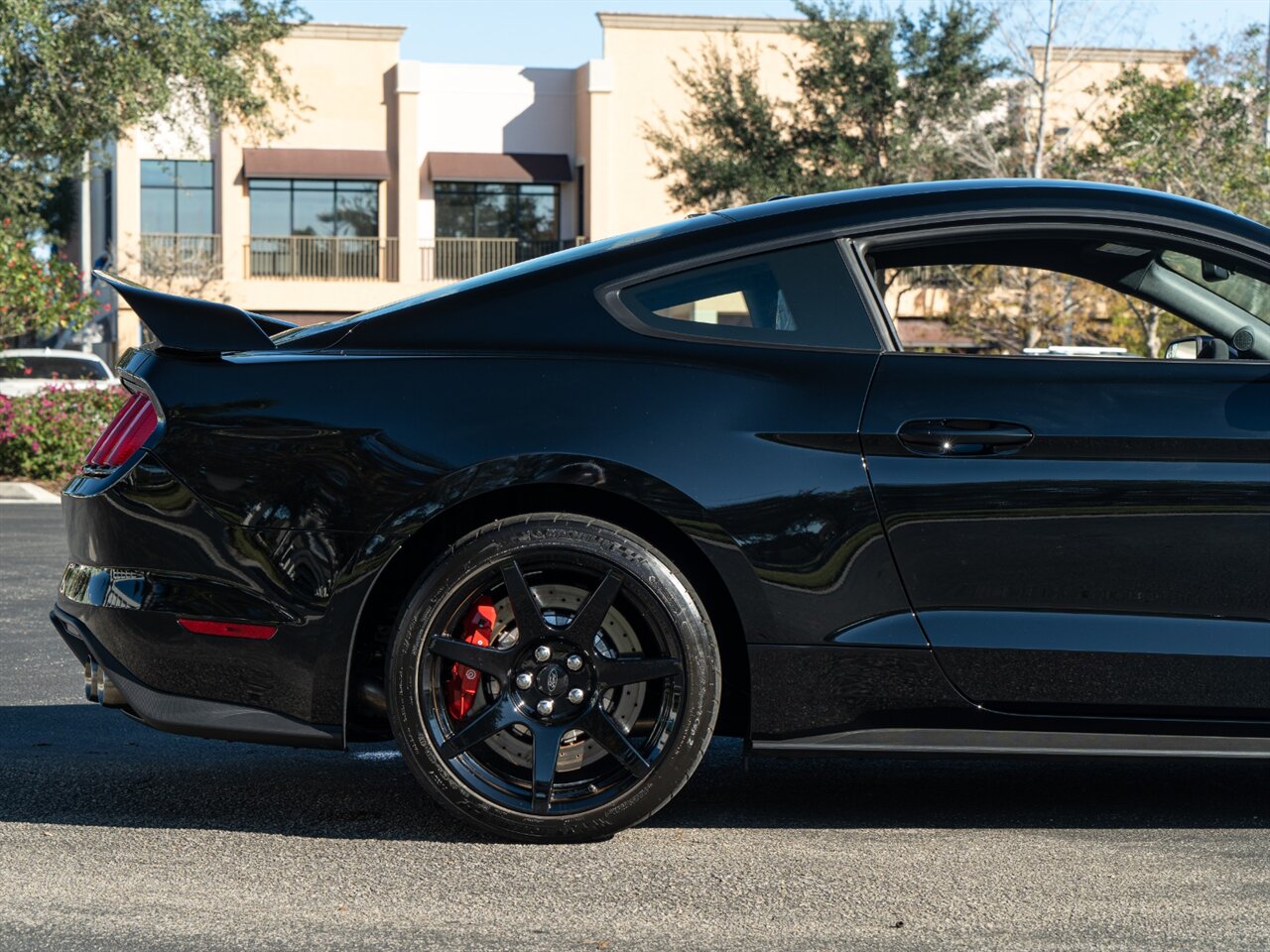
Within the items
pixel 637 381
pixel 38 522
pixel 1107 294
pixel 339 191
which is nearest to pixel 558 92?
pixel 339 191

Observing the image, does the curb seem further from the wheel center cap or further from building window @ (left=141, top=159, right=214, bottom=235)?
building window @ (left=141, top=159, right=214, bottom=235)

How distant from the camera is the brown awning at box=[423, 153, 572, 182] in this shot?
42500mm

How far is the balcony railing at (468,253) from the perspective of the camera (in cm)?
4359

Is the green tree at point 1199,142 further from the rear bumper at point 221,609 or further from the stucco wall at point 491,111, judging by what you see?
the stucco wall at point 491,111

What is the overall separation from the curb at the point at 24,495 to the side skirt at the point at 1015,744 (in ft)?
43.9

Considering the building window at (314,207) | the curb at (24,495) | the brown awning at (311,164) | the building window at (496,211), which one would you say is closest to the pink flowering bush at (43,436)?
the curb at (24,495)

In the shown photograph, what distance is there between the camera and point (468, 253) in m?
43.8

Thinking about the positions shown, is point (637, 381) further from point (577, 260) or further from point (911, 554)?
point (911, 554)

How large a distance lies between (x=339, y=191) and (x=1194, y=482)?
41314 mm

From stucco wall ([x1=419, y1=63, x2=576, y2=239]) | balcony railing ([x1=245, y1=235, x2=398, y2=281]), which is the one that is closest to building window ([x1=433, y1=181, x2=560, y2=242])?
stucco wall ([x1=419, y1=63, x2=576, y2=239])

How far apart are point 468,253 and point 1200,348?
1584 inches

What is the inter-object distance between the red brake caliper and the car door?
3.07 ft

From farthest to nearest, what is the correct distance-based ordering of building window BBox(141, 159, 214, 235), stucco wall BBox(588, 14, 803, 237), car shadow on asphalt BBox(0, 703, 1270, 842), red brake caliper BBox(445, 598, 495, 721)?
1. building window BBox(141, 159, 214, 235)
2. stucco wall BBox(588, 14, 803, 237)
3. car shadow on asphalt BBox(0, 703, 1270, 842)
4. red brake caliper BBox(445, 598, 495, 721)

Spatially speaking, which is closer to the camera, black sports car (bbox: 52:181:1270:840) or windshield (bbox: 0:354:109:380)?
black sports car (bbox: 52:181:1270:840)
